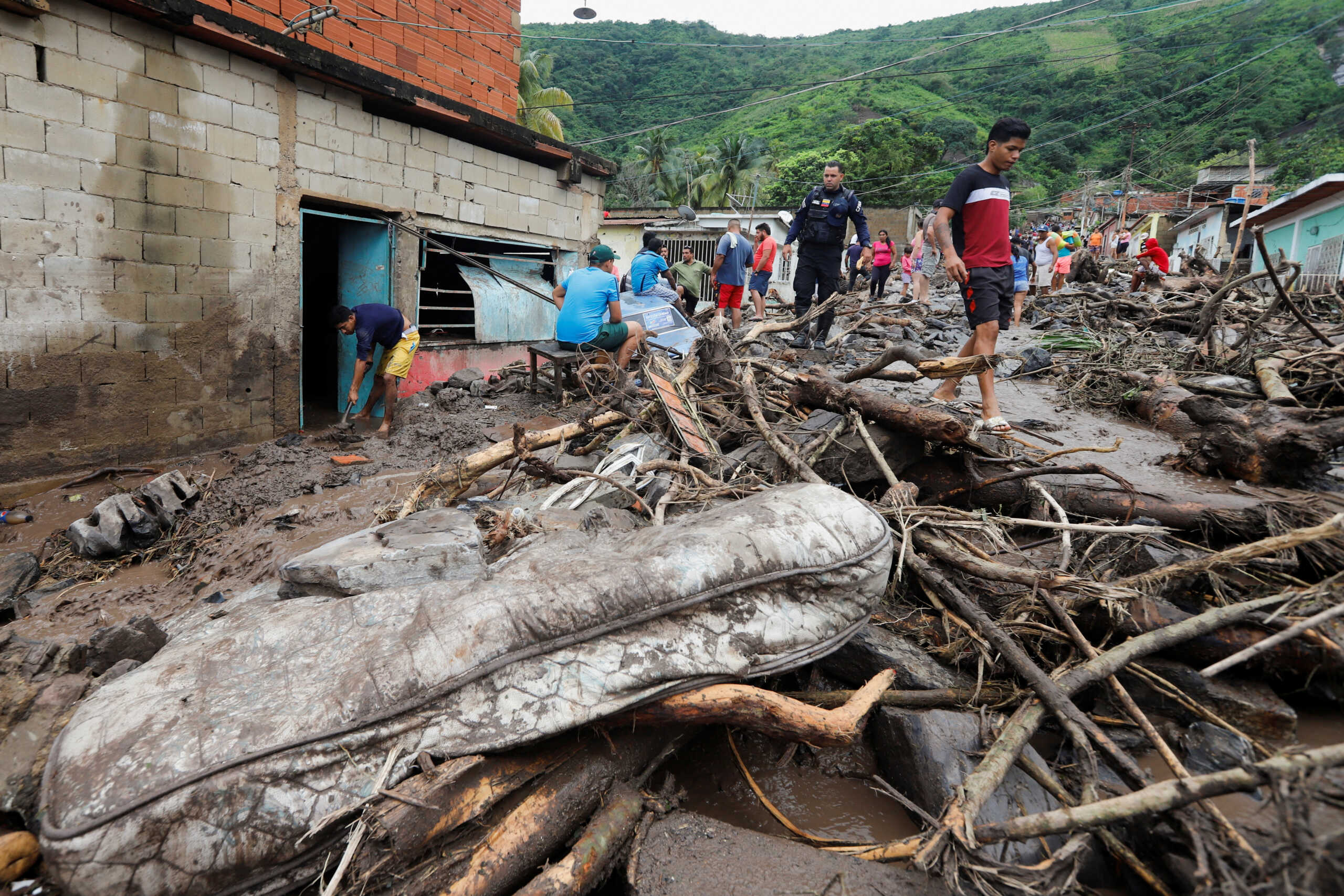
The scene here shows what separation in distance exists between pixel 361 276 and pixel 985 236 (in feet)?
19.9

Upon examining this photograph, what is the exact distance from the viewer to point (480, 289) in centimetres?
810

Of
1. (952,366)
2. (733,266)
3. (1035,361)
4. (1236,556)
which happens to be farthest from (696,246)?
(1236,556)

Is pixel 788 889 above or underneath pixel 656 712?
underneath

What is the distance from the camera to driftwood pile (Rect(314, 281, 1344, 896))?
54.9 inches

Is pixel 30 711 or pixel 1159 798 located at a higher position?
pixel 1159 798

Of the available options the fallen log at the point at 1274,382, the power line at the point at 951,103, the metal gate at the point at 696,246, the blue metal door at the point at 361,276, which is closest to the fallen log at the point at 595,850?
the fallen log at the point at 1274,382

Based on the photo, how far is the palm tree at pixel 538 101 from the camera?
65.8 ft

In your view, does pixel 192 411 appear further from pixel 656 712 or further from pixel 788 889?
pixel 788 889

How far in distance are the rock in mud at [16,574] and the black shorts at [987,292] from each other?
5.28 meters

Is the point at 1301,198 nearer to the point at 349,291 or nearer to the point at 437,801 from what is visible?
the point at 349,291

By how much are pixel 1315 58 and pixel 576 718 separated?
66167 millimetres

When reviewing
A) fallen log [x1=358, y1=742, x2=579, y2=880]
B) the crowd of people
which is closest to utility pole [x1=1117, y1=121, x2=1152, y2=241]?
the crowd of people

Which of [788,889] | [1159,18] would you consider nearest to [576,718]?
[788,889]

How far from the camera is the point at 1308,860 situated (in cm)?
107
